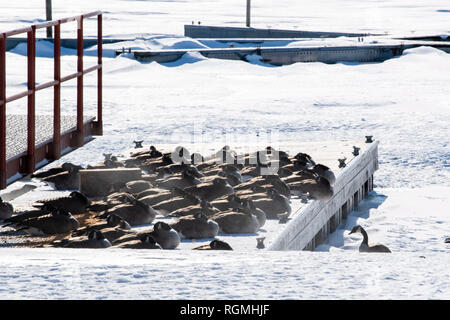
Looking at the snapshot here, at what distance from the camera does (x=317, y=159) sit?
1496 centimetres

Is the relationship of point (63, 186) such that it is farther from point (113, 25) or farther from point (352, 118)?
point (113, 25)

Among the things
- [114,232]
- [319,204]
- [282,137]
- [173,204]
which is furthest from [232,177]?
[282,137]

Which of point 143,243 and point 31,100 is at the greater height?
point 31,100

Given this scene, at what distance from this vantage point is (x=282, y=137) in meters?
18.5

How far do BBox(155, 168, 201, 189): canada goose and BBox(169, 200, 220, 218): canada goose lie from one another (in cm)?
166

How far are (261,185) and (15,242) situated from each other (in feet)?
12.4

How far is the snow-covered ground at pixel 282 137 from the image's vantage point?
501 cm

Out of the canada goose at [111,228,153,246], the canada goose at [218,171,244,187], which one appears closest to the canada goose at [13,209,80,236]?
the canada goose at [111,228,153,246]

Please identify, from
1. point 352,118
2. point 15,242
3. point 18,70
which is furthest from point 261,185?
point 18,70

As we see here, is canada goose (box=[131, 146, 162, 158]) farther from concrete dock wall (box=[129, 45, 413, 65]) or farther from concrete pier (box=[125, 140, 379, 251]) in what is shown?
concrete dock wall (box=[129, 45, 413, 65])

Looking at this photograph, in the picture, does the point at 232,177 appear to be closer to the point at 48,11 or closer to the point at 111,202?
the point at 111,202

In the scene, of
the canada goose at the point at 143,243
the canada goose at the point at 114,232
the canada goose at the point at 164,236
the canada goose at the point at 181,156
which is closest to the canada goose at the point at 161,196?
the canada goose at the point at 114,232

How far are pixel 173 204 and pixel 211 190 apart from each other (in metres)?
0.85

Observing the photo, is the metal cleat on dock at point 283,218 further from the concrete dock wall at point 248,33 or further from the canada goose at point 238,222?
the concrete dock wall at point 248,33
